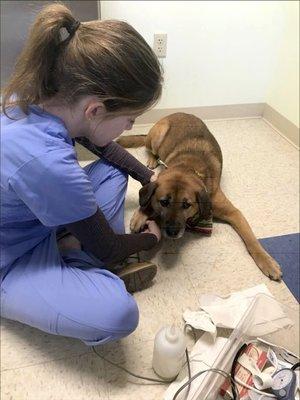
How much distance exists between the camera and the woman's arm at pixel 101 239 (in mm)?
991

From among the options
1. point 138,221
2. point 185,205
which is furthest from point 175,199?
point 138,221

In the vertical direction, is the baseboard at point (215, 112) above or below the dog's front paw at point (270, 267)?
above

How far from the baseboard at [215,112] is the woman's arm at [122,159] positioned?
3.17 ft

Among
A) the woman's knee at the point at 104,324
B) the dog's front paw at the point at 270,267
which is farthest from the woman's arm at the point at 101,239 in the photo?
the dog's front paw at the point at 270,267

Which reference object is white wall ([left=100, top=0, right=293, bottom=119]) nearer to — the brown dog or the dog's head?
the brown dog

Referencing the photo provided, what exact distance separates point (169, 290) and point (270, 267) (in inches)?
16.5

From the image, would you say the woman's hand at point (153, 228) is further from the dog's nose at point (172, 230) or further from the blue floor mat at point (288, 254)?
the blue floor mat at point (288, 254)

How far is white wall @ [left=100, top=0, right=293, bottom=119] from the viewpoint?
213 centimetres

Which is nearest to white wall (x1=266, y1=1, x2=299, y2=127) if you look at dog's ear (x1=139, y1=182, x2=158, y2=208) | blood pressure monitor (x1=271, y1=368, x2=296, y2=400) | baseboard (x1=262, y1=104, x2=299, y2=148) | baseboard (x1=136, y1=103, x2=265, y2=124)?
baseboard (x1=262, y1=104, x2=299, y2=148)

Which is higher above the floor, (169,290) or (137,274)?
(137,274)

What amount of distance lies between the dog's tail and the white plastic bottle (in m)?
1.35

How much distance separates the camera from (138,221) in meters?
1.57

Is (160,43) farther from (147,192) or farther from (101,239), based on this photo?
(101,239)

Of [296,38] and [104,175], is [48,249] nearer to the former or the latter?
[104,175]
